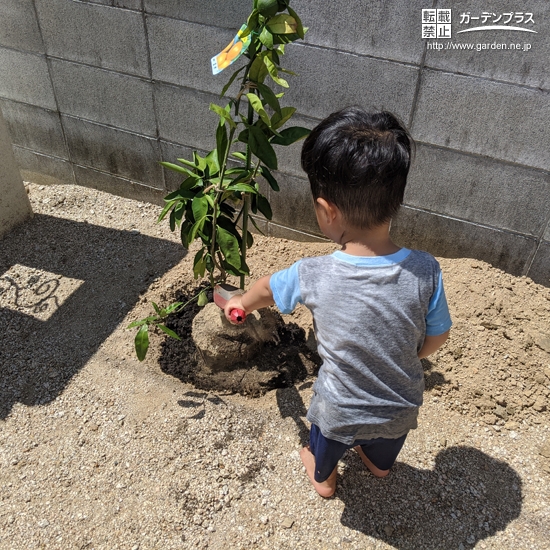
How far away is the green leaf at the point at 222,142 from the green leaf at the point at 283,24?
0.41 metres

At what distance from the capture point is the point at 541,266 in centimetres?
279

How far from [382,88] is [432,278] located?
1.47 meters

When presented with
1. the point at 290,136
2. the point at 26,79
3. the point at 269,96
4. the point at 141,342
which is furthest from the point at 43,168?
the point at 269,96

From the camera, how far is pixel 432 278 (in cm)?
150

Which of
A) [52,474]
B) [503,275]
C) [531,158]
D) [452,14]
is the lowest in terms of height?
[52,474]

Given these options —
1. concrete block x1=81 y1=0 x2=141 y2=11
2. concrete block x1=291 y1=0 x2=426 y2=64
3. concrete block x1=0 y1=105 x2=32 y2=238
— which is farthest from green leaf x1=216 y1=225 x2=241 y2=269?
concrete block x1=0 y1=105 x2=32 y2=238

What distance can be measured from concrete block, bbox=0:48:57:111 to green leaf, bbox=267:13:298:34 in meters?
2.46

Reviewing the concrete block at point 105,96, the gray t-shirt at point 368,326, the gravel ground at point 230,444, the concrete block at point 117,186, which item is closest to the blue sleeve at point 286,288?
the gray t-shirt at point 368,326

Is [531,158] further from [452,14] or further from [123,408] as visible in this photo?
[123,408]

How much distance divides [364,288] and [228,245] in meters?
0.84

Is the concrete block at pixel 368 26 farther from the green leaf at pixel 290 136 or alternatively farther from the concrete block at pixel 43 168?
the concrete block at pixel 43 168

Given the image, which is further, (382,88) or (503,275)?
(503,275)

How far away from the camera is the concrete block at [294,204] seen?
3.14m

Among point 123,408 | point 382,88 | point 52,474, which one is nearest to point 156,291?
point 123,408
